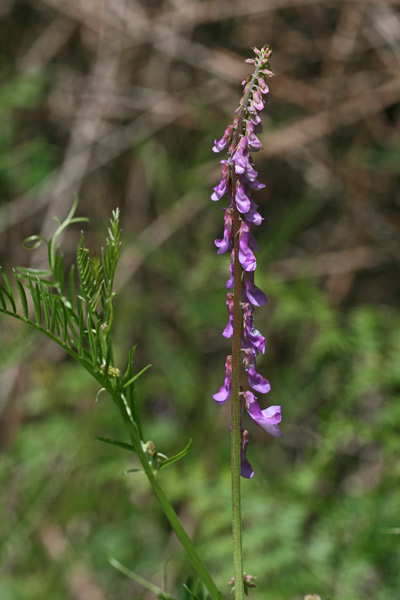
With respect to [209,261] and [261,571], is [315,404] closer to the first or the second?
[209,261]

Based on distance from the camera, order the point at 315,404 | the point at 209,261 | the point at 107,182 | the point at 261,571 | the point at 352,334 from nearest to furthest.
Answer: the point at 261,571 < the point at 352,334 < the point at 209,261 < the point at 315,404 < the point at 107,182

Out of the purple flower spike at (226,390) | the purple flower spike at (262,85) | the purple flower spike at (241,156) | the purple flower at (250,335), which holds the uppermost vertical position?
the purple flower spike at (262,85)

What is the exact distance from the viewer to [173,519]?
98cm

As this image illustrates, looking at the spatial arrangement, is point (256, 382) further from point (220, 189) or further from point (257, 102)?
point (257, 102)

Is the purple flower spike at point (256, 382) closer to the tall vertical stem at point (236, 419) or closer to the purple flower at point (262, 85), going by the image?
the tall vertical stem at point (236, 419)

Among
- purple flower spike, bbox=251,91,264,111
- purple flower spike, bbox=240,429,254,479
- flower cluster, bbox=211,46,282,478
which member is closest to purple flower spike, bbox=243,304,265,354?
flower cluster, bbox=211,46,282,478

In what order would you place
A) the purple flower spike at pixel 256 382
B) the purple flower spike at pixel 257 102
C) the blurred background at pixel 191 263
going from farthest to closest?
the blurred background at pixel 191 263 < the purple flower spike at pixel 256 382 < the purple flower spike at pixel 257 102

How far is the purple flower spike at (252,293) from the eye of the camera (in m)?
0.98

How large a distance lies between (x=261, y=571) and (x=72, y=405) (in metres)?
2.64

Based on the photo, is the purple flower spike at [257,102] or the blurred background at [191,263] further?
the blurred background at [191,263]

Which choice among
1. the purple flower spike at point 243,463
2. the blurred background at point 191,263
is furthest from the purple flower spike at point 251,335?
the blurred background at point 191,263

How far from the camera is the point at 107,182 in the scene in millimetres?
5773

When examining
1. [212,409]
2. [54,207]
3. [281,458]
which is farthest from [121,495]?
[54,207]

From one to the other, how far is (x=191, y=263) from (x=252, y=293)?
4.13 m
